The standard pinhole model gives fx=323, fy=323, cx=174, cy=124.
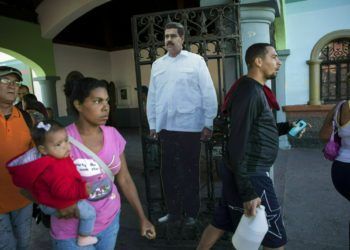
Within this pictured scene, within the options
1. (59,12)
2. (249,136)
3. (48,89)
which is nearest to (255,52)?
(249,136)

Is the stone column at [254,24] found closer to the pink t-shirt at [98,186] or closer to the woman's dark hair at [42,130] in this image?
the pink t-shirt at [98,186]

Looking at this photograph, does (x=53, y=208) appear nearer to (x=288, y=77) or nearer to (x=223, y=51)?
(x=223, y=51)

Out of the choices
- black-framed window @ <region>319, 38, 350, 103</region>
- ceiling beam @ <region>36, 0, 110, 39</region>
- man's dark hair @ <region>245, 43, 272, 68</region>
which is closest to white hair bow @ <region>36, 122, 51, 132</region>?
man's dark hair @ <region>245, 43, 272, 68</region>

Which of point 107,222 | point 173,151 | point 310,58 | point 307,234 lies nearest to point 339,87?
point 310,58

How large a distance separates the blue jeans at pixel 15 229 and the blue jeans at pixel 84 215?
2.72ft

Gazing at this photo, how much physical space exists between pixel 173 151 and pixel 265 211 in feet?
4.10

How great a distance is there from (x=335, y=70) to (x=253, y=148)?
7069 mm

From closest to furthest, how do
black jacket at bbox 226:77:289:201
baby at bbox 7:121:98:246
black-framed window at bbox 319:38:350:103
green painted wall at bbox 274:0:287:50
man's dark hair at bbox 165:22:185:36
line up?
1. baby at bbox 7:121:98:246
2. black jacket at bbox 226:77:289:201
3. man's dark hair at bbox 165:22:185:36
4. green painted wall at bbox 274:0:287:50
5. black-framed window at bbox 319:38:350:103

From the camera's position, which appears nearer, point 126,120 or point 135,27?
point 135,27

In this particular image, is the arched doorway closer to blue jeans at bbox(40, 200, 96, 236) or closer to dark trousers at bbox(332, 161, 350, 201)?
dark trousers at bbox(332, 161, 350, 201)

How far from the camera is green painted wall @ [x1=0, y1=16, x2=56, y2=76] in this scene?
8188 millimetres

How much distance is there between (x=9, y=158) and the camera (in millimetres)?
2252

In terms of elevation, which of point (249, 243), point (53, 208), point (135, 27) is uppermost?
point (135, 27)

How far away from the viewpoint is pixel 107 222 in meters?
1.81
